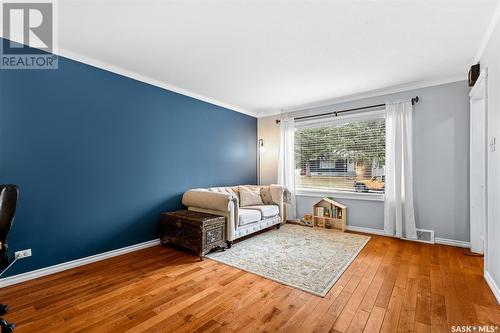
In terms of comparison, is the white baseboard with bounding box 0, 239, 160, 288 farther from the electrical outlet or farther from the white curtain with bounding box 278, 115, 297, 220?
the white curtain with bounding box 278, 115, 297, 220

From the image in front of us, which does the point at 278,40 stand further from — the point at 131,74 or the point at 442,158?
the point at 442,158

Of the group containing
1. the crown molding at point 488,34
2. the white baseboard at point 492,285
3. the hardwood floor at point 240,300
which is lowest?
the hardwood floor at point 240,300

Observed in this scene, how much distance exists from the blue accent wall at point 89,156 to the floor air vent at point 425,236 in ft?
12.5

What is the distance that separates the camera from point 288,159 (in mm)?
5109

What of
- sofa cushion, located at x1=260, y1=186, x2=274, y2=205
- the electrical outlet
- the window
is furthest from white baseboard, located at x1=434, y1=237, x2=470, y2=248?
the electrical outlet

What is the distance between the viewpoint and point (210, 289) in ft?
7.51

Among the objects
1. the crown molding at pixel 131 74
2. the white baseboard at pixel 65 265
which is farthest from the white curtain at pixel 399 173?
the white baseboard at pixel 65 265

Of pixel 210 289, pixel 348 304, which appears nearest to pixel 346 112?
pixel 348 304

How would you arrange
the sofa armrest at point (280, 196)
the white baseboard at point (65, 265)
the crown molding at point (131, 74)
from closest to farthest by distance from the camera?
the white baseboard at point (65, 265), the crown molding at point (131, 74), the sofa armrest at point (280, 196)

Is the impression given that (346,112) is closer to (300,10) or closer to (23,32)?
(300,10)

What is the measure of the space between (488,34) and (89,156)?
15.2 ft

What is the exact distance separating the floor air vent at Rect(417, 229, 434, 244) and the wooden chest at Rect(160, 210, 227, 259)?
3.09 meters

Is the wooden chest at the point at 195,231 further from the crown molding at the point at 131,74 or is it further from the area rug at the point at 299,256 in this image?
the crown molding at the point at 131,74

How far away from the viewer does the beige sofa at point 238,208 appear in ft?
11.2
